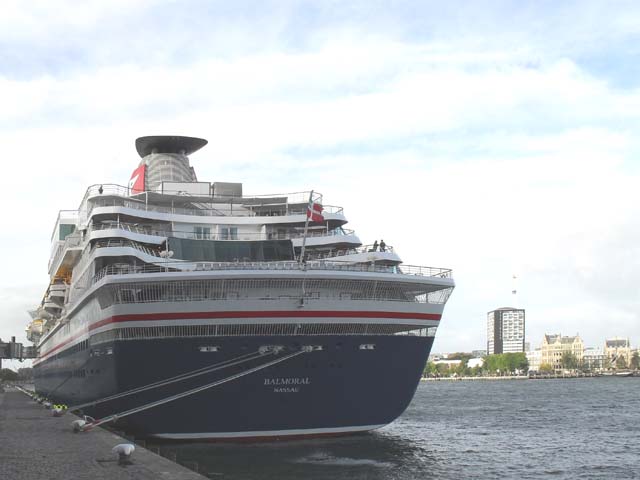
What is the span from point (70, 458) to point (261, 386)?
8.43 metres

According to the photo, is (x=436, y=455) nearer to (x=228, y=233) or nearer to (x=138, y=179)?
(x=228, y=233)

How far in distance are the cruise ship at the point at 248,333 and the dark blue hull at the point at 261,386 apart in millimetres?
46

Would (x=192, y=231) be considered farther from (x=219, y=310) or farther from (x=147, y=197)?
(x=219, y=310)

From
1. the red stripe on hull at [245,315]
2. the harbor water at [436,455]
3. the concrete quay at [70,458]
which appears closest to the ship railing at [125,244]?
the red stripe on hull at [245,315]

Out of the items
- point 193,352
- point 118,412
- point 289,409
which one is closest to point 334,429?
point 289,409

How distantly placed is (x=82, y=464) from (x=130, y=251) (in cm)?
1242

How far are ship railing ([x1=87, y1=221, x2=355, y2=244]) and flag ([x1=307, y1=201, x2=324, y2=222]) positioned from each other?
3608mm

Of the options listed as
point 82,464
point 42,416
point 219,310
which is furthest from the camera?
point 42,416

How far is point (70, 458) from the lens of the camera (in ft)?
86.5

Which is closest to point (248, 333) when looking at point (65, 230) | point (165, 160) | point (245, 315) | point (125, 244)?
point (245, 315)

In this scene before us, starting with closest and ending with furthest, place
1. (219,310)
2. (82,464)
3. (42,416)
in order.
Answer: (82,464) → (219,310) → (42,416)

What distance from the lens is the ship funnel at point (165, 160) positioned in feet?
162

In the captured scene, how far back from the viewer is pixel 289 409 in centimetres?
3338

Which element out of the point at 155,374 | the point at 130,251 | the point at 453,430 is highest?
the point at 130,251
